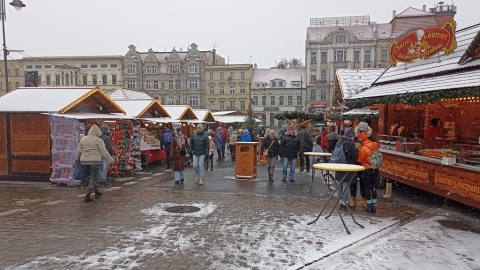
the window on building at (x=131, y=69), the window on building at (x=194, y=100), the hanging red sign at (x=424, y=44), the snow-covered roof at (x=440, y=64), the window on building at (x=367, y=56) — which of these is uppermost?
the window on building at (x=367, y=56)

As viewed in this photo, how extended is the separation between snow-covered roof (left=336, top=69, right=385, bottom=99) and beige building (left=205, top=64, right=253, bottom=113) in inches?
1629

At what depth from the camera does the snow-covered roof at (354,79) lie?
16.2 metres

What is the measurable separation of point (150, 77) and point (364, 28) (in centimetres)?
3567

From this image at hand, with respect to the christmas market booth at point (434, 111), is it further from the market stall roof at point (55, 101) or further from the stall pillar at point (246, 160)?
the market stall roof at point (55, 101)

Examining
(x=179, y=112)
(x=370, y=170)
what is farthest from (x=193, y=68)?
(x=370, y=170)

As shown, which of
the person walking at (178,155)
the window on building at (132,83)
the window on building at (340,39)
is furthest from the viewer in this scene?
the window on building at (132,83)

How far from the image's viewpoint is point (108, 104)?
520 inches

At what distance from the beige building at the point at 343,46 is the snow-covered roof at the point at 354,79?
3340 cm

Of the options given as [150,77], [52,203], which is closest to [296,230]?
[52,203]

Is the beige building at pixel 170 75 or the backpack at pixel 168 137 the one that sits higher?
the beige building at pixel 170 75

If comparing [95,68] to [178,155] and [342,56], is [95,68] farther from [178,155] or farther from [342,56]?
[178,155]

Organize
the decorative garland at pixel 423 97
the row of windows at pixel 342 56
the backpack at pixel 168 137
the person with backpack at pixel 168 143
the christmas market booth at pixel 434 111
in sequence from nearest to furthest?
the decorative garland at pixel 423 97
the christmas market booth at pixel 434 111
the person with backpack at pixel 168 143
the backpack at pixel 168 137
the row of windows at pixel 342 56

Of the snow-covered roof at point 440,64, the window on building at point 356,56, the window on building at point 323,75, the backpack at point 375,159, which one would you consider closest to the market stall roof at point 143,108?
the snow-covered roof at point 440,64

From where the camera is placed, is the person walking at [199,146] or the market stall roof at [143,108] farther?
the market stall roof at [143,108]
